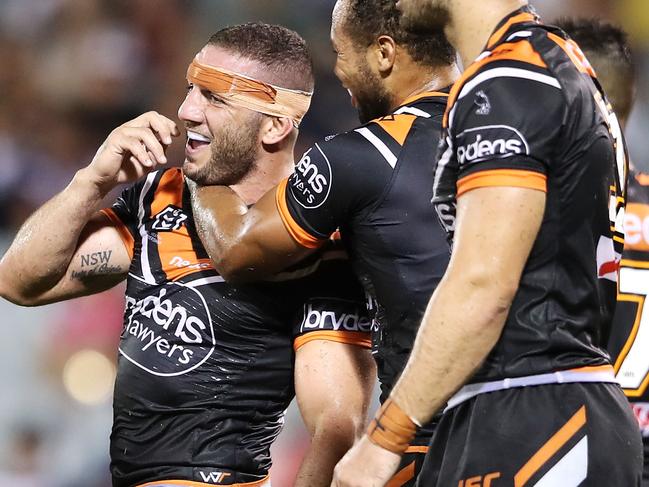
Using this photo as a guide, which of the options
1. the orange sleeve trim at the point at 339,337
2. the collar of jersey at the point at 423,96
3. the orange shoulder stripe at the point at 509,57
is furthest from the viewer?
the orange sleeve trim at the point at 339,337

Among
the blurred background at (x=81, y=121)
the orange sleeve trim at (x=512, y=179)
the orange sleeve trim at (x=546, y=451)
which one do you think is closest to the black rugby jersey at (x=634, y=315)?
the orange sleeve trim at (x=546, y=451)

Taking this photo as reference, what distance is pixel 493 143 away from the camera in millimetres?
2230

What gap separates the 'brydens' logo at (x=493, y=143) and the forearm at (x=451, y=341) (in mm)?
273

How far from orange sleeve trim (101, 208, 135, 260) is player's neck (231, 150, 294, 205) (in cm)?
43

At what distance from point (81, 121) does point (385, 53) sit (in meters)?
4.47

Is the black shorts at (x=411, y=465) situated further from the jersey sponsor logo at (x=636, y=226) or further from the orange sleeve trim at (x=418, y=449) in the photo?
the jersey sponsor logo at (x=636, y=226)

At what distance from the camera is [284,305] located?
11.3 ft

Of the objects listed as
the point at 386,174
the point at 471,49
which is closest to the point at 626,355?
the point at 386,174

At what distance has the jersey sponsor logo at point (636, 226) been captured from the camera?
3.38 metres

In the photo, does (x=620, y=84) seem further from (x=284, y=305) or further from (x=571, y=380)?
(x=571, y=380)

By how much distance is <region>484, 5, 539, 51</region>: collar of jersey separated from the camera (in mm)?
2396

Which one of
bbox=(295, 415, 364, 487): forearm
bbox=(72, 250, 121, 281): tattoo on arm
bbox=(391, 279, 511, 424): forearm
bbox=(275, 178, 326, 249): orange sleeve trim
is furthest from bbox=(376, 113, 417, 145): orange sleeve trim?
bbox=(72, 250, 121, 281): tattoo on arm

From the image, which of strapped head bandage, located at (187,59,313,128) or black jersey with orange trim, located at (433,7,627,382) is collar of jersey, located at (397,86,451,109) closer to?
strapped head bandage, located at (187,59,313,128)

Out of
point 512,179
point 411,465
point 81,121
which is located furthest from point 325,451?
point 81,121
